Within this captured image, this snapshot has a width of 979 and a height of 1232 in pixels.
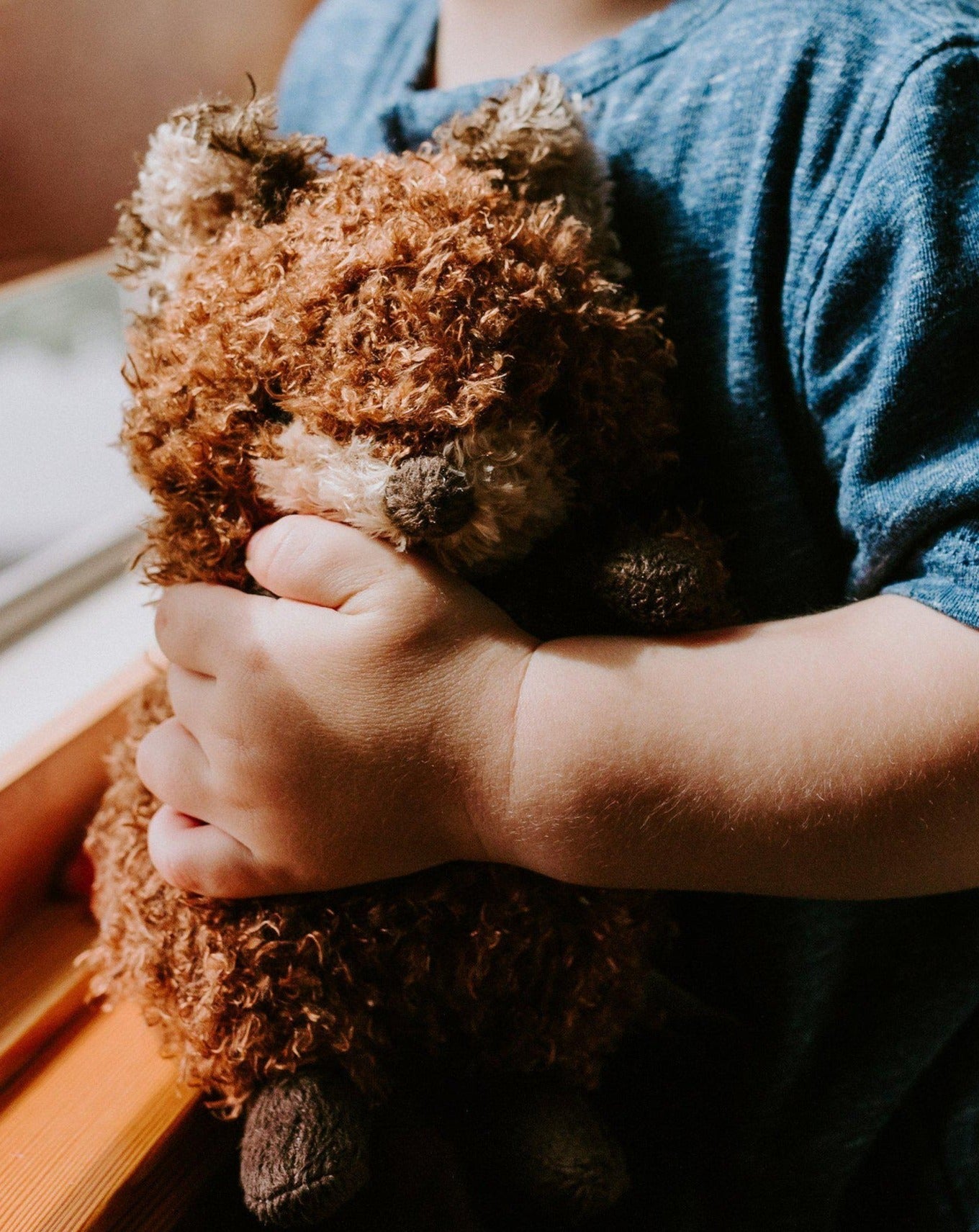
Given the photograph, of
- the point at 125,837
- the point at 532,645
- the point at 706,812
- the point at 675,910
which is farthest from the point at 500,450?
the point at 675,910

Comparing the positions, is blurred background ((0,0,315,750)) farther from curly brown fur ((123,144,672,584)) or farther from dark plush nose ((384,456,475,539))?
dark plush nose ((384,456,475,539))

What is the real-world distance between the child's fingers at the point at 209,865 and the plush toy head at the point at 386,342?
0.15m

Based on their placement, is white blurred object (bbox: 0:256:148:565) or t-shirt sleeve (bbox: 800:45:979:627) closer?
t-shirt sleeve (bbox: 800:45:979:627)

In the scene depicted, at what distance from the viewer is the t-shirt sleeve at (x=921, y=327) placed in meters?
0.44

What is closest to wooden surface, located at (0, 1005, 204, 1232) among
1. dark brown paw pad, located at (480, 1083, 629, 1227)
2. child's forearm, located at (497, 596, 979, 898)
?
dark brown paw pad, located at (480, 1083, 629, 1227)

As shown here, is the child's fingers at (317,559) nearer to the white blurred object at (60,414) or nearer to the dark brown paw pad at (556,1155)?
the dark brown paw pad at (556,1155)

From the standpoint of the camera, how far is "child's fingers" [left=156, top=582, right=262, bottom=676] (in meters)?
0.47

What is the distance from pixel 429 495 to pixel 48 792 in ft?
1.52

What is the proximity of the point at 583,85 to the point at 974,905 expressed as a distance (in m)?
0.66

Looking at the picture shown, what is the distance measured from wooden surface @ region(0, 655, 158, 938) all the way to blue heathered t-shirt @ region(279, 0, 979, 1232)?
463 millimetres

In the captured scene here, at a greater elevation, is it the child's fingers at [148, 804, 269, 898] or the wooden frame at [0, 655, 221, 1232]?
the child's fingers at [148, 804, 269, 898]

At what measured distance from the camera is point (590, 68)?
1.93 ft

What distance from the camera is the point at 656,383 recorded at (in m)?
0.47

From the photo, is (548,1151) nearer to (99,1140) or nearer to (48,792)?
(99,1140)
